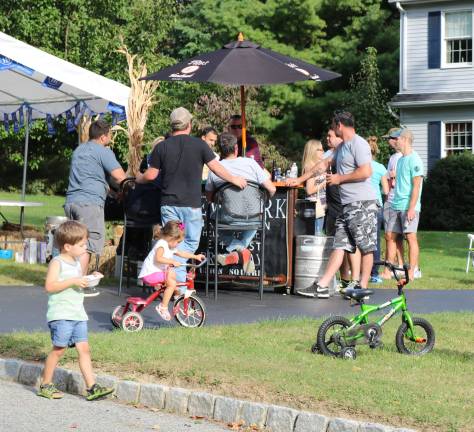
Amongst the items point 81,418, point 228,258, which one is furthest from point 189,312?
point 81,418

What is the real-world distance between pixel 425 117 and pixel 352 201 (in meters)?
23.4

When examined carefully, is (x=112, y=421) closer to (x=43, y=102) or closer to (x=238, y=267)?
(x=238, y=267)

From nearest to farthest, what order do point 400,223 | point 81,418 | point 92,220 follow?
1. point 81,418
2. point 92,220
3. point 400,223

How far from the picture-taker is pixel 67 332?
7.43 metres

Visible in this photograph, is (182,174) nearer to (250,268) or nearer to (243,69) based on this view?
(250,268)

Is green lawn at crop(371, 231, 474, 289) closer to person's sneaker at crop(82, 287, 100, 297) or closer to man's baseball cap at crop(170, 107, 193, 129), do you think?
person's sneaker at crop(82, 287, 100, 297)

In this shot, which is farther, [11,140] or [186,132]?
[11,140]

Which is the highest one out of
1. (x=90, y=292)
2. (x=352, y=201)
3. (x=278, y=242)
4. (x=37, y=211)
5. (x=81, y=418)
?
(x=37, y=211)

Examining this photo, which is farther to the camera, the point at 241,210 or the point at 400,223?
the point at 400,223

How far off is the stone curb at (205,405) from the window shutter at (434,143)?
26879mm

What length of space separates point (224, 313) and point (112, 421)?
4.23 m

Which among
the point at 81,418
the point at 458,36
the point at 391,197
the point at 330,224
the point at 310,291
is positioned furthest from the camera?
the point at 458,36

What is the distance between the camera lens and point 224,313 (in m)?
11.0

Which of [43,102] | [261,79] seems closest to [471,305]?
[261,79]
